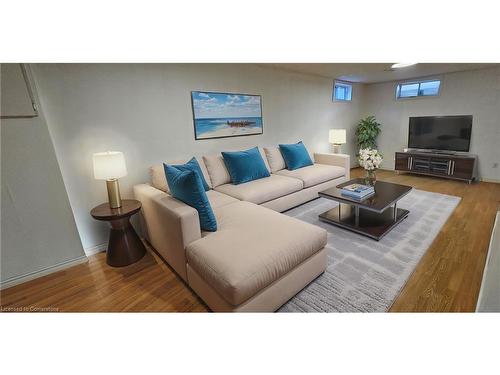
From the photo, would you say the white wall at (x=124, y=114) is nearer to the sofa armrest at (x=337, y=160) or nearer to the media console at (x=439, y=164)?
the sofa armrest at (x=337, y=160)

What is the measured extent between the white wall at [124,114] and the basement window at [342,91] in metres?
2.07

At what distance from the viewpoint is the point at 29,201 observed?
1918mm

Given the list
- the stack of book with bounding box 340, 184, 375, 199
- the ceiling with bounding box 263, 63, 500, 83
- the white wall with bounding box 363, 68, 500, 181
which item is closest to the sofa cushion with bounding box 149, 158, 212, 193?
the stack of book with bounding box 340, 184, 375, 199

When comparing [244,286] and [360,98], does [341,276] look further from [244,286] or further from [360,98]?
[360,98]

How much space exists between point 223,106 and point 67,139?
1.83 meters

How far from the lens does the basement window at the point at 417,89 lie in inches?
185

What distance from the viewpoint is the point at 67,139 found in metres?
2.12

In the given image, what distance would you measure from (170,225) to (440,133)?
5429mm

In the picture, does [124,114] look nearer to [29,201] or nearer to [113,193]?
[113,193]

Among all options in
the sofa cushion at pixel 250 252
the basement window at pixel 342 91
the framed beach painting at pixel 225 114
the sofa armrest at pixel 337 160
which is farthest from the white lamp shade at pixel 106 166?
the basement window at pixel 342 91

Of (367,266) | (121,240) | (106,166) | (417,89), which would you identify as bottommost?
(367,266)

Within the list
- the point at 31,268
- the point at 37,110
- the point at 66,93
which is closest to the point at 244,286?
the point at 31,268

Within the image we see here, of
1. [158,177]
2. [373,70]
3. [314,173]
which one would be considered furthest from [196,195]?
[373,70]

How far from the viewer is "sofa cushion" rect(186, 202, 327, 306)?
130 centimetres
